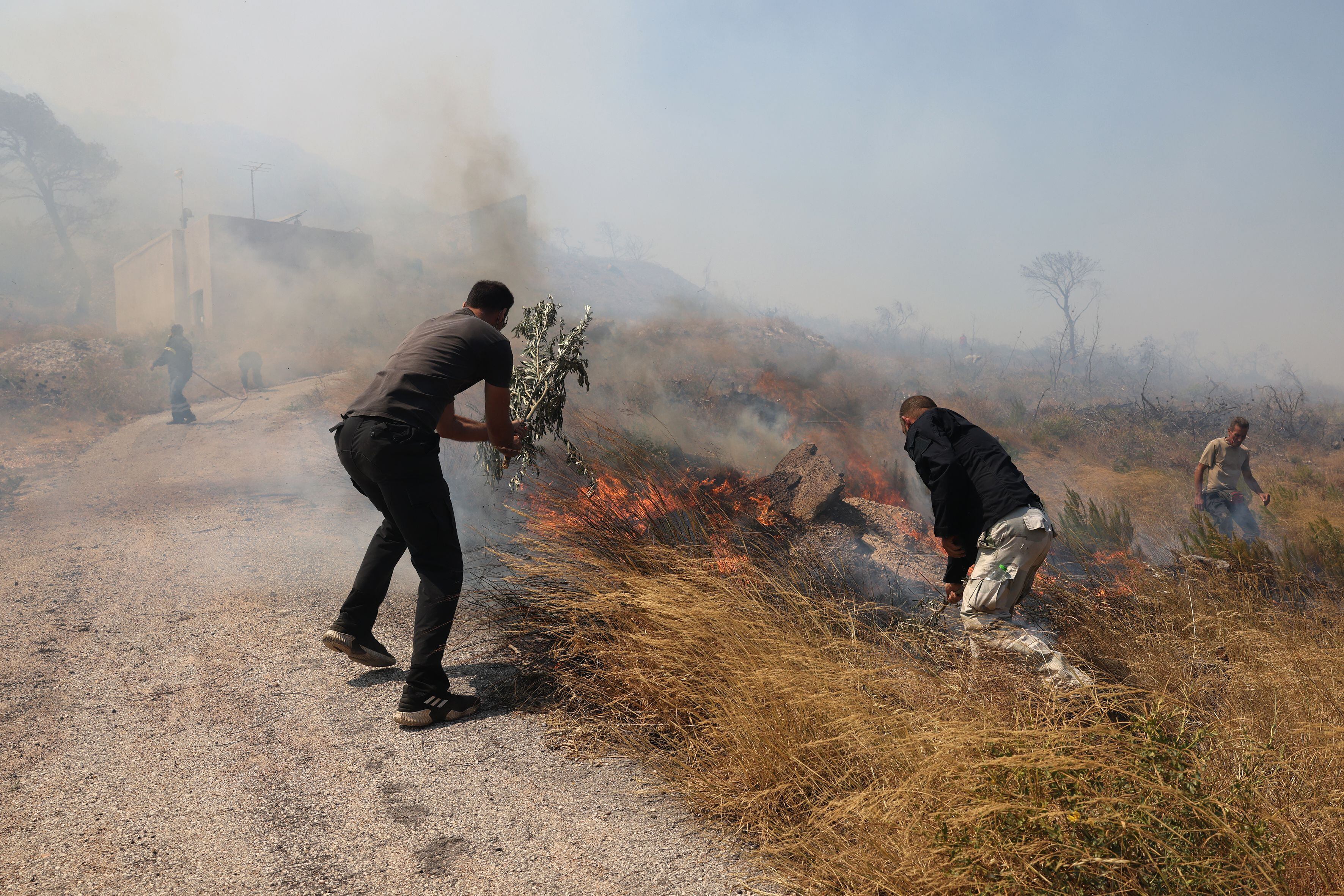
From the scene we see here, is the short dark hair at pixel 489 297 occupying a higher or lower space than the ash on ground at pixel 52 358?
higher

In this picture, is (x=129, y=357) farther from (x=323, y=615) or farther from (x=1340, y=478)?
(x=1340, y=478)

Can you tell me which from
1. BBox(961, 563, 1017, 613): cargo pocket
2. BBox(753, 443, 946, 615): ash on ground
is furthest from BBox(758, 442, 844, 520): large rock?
BBox(961, 563, 1017, 613): cargo pocket

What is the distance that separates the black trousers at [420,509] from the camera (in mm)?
2965

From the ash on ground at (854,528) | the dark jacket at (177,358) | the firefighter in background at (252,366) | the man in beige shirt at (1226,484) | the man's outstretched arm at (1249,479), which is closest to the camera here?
the ash on ground at (854,528)

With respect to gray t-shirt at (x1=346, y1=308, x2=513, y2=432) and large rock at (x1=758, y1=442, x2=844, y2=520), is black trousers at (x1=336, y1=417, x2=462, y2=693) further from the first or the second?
large rock at (x1=758, y1=442, x2=844, y2=520)

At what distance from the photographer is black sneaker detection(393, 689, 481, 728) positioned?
2.90m

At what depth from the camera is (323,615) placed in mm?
4234

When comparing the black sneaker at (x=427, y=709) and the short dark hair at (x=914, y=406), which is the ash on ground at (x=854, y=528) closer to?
the short dark hair at (x=914, y=406)

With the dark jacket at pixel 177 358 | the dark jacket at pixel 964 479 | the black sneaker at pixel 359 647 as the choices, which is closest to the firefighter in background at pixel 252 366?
the dark jacket at pixel 177 358

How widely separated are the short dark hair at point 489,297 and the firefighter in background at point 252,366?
16523mm

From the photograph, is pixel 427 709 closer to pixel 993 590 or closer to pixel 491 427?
pixel 491 427

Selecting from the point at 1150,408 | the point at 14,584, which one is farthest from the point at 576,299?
the point at 14,584

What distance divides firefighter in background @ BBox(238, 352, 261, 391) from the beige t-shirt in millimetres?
18566

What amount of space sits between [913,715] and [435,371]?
2.31m
